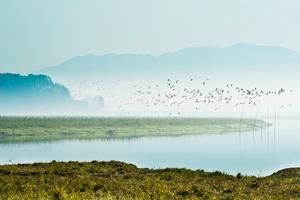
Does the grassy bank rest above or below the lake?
above

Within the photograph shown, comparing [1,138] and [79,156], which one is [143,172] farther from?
[1,138]

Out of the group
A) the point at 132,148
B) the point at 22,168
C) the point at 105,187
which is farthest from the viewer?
the point at 132,148

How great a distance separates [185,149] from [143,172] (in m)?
63.7

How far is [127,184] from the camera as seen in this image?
91.1 feet

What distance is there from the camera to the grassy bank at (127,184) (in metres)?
24.0

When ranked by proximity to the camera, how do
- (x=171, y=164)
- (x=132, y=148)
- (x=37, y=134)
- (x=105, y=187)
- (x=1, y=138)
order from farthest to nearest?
(x=37, y=134) → (x=1, y=138) → (x=132, y=148) → (x=171, y=164) → (x=105, y=187)

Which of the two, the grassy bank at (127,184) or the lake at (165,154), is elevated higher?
the grassy bank at (127,184)

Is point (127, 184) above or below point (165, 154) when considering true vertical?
above

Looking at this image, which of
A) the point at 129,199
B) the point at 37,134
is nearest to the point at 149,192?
the point at 129,199

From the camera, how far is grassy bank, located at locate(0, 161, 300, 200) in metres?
24.0

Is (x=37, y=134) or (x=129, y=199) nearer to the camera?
(x=129, y=199)

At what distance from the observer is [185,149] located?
98500 millimetres

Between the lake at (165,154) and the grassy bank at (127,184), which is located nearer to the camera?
the grassy bank at (127,184)

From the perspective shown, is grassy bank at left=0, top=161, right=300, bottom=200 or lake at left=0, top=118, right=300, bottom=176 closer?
grassy bank at left=0, top=161, right=300, bottom=200
